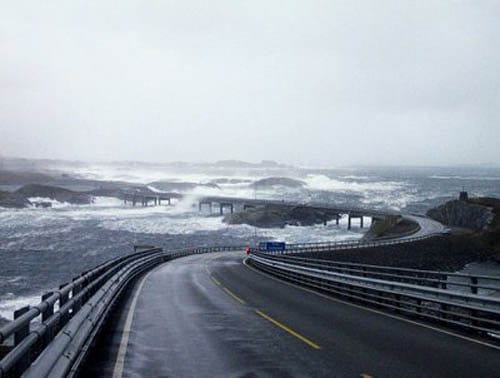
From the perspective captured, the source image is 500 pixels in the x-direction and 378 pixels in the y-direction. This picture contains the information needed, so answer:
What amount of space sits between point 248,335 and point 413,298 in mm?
5421

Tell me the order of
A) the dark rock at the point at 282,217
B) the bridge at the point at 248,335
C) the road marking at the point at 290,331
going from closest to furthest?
the bridge at the point at 248,335
the road marking at the point at 290,331
the dark rock at the point at 282,217

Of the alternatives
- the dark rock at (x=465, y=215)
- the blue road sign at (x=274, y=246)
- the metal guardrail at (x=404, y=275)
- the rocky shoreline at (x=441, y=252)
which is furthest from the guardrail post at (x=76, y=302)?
the dark rock at (x=465, y=215)

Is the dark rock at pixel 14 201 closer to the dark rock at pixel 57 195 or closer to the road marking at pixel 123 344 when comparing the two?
the dark rock at pixel 57 195

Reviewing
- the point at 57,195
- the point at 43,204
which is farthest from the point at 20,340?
the point at 57,195

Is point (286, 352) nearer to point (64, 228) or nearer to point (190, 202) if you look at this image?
point (64, 228)

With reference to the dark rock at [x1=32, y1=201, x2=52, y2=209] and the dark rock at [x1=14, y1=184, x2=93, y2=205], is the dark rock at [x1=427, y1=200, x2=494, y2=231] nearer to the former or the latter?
the dark rock at [x1=32, y1=201, x2=52, y2=209]

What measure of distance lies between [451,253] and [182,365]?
56.1 metres

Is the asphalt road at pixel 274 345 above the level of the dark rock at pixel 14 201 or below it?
above

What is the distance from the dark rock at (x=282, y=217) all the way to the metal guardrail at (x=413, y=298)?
270 ft

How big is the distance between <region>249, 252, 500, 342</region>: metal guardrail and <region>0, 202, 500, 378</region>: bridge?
0.06 m

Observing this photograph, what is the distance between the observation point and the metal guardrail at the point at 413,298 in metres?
13.4

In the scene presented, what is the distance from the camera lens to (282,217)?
120 metres

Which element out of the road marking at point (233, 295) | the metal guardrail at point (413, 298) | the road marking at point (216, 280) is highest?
the metal guardrail at point (413, 298)

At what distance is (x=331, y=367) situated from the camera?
31.6ft
